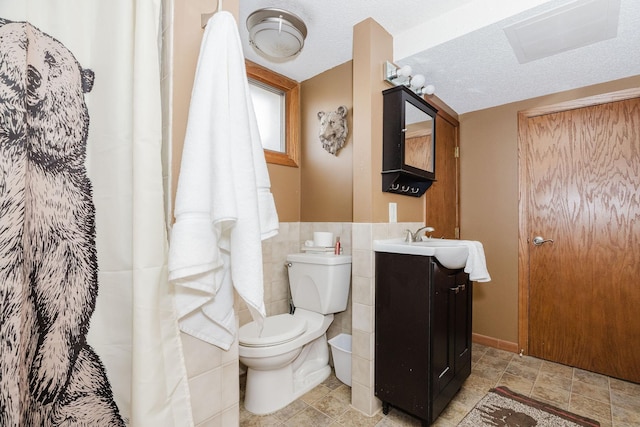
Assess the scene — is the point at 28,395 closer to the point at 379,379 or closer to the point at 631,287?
the point at 379,379

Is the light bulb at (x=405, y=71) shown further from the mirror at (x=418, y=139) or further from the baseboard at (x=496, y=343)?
the baseboard at (x=496, y=343)

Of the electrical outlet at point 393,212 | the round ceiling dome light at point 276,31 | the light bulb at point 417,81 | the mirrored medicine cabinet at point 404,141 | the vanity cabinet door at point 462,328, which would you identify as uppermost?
the round ceiling dome light at point 276,31

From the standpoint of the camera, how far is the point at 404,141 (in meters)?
1.76

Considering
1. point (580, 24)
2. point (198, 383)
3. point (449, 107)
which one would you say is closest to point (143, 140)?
point (198, 383)

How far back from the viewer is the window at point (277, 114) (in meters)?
2.27

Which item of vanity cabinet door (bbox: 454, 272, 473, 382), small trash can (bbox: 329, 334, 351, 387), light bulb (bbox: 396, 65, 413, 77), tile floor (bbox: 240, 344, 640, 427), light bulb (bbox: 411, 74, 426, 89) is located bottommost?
tile floor (bbox: 240, 344, 640, 427)

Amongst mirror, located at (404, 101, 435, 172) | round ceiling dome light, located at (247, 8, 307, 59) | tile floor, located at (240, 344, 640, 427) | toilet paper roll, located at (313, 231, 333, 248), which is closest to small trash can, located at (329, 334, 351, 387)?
tile floor, located at (240, 344, 640, 427)

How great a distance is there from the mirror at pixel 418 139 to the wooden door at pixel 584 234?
3.52 ft

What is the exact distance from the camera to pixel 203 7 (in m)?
0.88

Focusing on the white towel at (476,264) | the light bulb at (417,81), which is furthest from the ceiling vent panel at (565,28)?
the white towel at (476,264)

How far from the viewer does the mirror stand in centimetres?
183

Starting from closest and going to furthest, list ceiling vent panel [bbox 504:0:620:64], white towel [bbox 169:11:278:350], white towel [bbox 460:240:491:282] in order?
1. white towel [bbox 169:11:278:350]
2. ceiling vent panel [bbox 504:0:620:64]
3. white towel [bbox 460:240:491:282]

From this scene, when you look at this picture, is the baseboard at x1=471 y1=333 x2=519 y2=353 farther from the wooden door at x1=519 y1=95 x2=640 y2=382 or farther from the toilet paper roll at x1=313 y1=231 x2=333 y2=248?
the toilet paper roll at x1=313 y1=231 x2=333 y2=248

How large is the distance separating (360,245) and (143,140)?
131 cm
